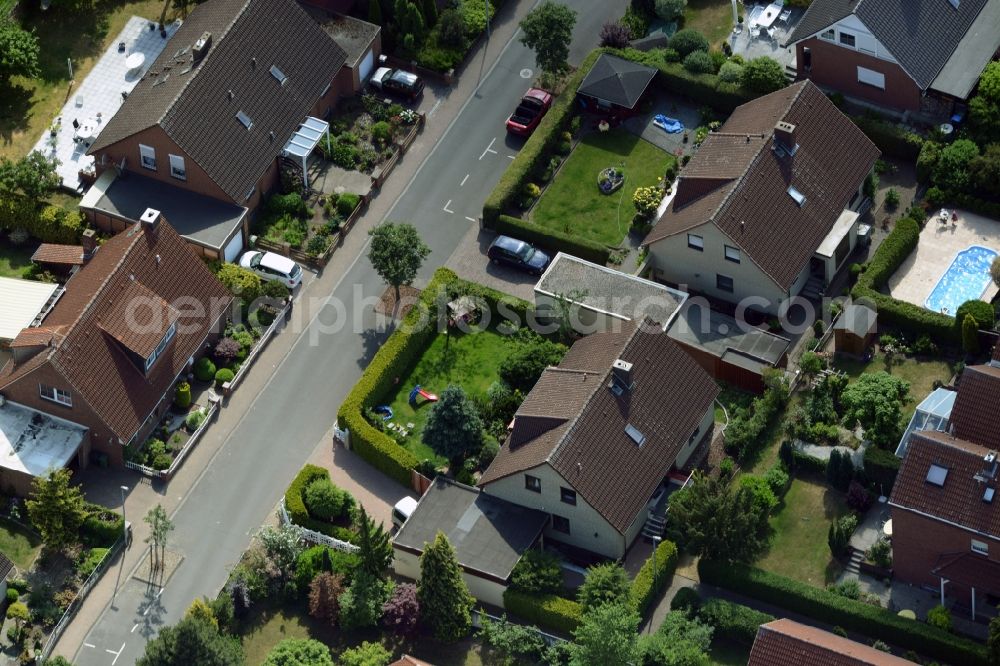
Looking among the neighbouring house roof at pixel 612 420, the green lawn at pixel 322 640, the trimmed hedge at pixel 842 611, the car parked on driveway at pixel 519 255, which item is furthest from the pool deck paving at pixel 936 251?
the green lawn at pixel 322 640

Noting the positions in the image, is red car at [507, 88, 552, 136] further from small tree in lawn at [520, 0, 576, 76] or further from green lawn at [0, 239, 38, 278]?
green lawn at [0, 239, 38, 278]

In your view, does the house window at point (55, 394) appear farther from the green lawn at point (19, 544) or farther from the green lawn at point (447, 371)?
the green lawn at point (447, 371)

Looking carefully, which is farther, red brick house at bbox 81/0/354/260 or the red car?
the red car

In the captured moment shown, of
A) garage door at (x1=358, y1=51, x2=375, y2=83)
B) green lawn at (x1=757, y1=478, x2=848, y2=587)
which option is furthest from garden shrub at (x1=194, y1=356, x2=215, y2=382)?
green lawn at (x1=757, y1=478, x2=848, y2=587)

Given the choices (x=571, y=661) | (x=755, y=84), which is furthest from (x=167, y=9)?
(x=571, y=661)

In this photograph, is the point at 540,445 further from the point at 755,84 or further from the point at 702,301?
the point at 755,84

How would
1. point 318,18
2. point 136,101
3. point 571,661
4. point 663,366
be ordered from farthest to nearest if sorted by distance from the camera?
1. point 318,18
2. point 136,101
3. point 663,366
4. point 571,661

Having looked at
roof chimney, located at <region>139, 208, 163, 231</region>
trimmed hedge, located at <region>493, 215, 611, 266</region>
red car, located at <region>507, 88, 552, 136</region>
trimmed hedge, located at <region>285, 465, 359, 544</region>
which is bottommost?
trimmed hedge, located at <region>285, 465, 359, 544</region>
